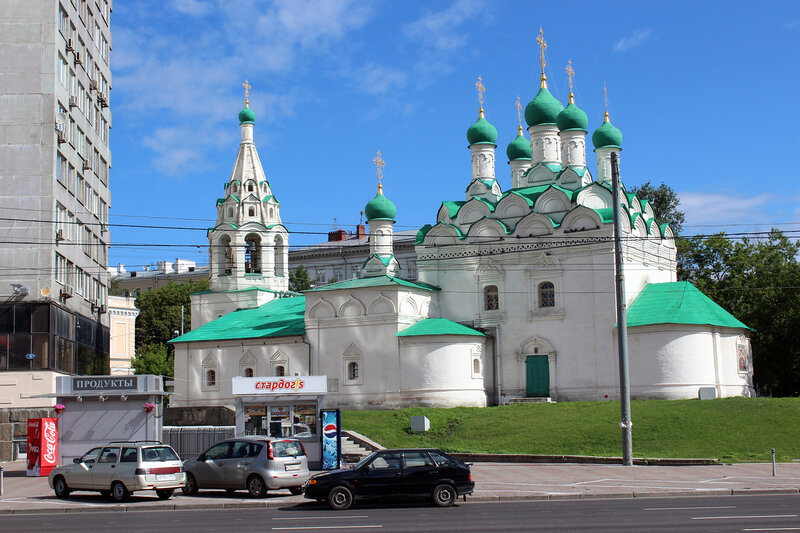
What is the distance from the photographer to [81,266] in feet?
138

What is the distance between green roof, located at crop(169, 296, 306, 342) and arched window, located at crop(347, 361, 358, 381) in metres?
3.11

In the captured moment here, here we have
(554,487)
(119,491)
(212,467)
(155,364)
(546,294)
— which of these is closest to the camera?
(119,491)

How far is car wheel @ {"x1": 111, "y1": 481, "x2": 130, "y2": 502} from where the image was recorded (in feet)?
67.9

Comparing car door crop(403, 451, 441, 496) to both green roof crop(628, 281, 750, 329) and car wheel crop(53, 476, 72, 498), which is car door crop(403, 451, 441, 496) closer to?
car wheel crop(53, 476, 72, 498)

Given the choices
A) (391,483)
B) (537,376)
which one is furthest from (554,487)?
(537,376)

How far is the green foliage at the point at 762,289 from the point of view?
48.8 metres

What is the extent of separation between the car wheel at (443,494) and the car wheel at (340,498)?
1702mm

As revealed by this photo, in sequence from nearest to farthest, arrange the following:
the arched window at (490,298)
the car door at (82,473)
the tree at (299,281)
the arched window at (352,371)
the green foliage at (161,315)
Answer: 1. the car door at (82,473)
2. the arched window at (352,371)
3. the arched window at (490,298)
4. the green foliage at (161,315)
5. the tree at (299,281)

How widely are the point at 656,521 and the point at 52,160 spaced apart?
29305mm

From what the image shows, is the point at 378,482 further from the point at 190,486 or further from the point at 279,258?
the point at 279,258

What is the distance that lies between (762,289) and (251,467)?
3598 centimetres

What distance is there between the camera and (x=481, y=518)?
1667 cm

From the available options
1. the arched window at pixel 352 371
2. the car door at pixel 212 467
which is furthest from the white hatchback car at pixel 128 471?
the arched window at pixel 352 371

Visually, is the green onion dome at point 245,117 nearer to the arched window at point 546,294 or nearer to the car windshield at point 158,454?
the arched window at point 546,294
